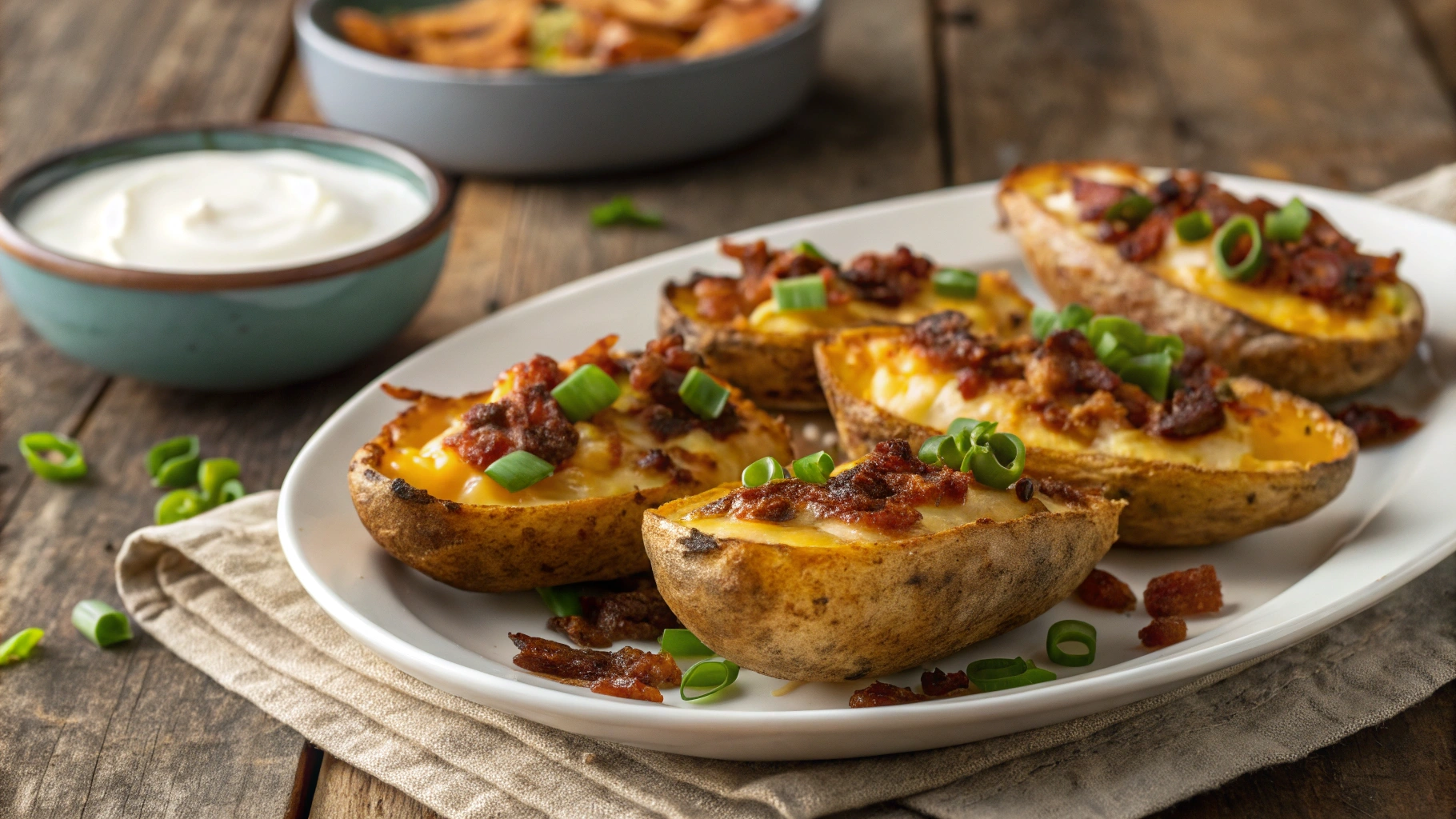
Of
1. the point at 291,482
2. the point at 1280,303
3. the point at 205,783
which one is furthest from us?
the point at 1280,303

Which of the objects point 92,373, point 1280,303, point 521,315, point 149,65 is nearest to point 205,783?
point 521,315

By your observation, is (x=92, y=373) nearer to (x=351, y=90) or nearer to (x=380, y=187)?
(x=380, y=187)

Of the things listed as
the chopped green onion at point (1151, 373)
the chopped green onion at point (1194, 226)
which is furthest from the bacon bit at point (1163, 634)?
the chopped green onion at point (1194, 226)

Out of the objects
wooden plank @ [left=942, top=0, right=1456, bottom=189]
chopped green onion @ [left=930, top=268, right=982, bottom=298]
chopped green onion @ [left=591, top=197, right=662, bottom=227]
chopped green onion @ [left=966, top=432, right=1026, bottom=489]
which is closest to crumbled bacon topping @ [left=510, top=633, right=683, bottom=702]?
chopped green onion @ [left=966, top=432, right=1026, bottom=489]

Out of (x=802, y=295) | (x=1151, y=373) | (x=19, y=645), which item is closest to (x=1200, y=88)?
(x=802, y=295)

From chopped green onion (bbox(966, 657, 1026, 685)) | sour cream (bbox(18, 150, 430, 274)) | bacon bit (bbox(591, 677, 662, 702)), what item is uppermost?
sour cream (bbox(18, 150, 430, 274))

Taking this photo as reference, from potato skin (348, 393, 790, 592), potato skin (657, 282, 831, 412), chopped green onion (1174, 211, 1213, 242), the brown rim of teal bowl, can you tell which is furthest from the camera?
chopped green onion (1174, 211, 1213, 242)

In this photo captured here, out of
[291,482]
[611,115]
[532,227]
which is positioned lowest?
[532,227]

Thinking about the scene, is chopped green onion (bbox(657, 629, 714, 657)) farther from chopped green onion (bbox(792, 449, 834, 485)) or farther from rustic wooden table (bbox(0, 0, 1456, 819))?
rustic wooden table (bbox(0, 0, 1456, 819))
